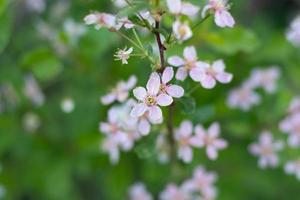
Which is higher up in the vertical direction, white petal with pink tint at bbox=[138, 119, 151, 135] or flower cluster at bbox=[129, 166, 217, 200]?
flower cluster at bbox=[129, 166, 217, 200]

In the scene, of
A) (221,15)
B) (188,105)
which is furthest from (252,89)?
(221,15)

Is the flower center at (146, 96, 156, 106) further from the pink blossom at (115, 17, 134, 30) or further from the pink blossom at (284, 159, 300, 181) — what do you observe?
the pink blossom at (284, 159, 300, 181)

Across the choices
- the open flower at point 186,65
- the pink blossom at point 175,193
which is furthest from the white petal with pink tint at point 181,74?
the pink blossom at point 175,193

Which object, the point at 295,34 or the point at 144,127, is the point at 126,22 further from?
the point at 295,34

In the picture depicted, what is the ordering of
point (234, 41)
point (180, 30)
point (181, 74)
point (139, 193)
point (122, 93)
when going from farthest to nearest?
point (139, 193), point (234, 41), point (122, 93), point (181, 74), point (180, 30)

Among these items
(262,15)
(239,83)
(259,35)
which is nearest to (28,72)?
(239,83)

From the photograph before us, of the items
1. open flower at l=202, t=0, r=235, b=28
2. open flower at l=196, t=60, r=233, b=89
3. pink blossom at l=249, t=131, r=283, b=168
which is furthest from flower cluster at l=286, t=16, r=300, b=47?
open flower at l=202, t=0, r=235, b=28
